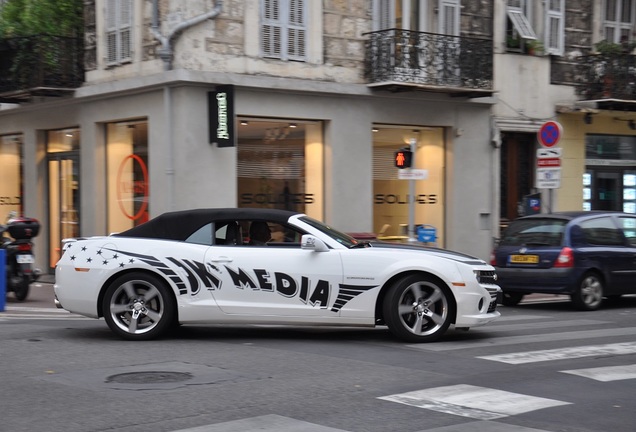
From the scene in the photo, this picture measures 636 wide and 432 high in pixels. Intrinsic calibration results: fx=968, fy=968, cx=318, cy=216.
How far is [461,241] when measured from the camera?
2258 cm

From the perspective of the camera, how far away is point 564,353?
1006 centimetres

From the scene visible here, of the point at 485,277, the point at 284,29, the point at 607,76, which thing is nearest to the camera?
the point at 485,277

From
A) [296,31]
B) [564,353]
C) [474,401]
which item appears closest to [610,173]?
[296,31]

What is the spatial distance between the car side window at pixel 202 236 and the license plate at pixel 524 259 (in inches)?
250

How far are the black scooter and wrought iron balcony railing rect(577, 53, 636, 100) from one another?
47.1 ft

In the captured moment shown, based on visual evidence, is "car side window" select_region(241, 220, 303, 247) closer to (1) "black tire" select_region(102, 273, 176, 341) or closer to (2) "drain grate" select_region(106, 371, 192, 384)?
(1) "black tire" select_region(102, 273, 176, 341)

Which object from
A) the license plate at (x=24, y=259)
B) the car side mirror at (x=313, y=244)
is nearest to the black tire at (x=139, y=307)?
the car side mirror at (x=313, y=244)

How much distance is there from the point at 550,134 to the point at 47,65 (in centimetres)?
1079

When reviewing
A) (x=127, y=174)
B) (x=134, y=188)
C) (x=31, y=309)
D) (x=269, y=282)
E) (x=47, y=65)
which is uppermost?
(x=47, y=65)

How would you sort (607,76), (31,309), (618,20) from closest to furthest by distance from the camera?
(31,309) → (607,76) → (618,20)

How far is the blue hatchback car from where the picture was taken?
15086mm

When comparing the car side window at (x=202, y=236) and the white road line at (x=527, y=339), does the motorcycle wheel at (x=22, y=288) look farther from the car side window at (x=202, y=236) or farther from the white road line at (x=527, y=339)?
the white road line at (x=527, y=339)

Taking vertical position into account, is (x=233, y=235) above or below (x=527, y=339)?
above

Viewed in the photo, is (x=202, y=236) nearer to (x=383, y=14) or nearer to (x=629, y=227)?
(x=629, y=227)
